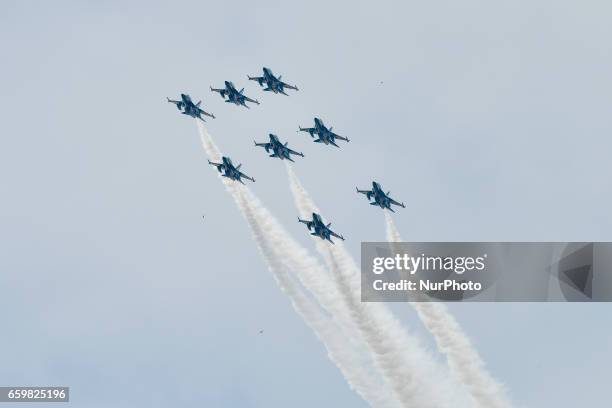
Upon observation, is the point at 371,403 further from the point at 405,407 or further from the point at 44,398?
the point at 44,398

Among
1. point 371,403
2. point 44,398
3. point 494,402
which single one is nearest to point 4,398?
point 44,398

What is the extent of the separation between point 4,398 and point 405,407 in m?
52.9

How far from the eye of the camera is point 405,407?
199000 millimetres

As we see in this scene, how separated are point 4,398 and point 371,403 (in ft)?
159

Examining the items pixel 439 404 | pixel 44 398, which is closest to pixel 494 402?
pixel 439 404

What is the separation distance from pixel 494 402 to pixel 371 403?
1630cm

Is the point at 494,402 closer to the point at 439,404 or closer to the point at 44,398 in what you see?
the point at 439,404

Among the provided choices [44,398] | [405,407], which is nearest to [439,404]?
[405,407]

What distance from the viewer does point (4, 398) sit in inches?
7785

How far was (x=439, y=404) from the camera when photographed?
198500mm

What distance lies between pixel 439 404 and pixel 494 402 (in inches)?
290

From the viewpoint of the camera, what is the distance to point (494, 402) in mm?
199125

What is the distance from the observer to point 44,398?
651ft

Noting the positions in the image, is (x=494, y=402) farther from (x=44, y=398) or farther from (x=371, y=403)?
(x=44, y=398)
